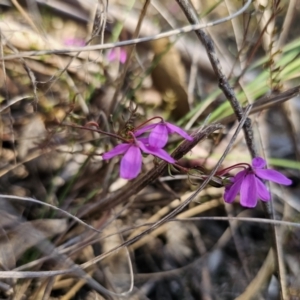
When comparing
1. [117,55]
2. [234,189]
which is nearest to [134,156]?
[234,189]

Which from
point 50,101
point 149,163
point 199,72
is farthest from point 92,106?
point 199,72

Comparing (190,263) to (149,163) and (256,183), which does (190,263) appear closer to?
(149,163)

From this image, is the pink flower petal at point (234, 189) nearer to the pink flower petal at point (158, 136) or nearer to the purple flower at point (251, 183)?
the purple flower at point (251, 183)

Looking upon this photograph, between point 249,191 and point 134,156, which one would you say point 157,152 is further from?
point 249,191

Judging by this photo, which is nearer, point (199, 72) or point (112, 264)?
point (112, 264)

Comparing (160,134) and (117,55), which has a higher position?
(117,55)

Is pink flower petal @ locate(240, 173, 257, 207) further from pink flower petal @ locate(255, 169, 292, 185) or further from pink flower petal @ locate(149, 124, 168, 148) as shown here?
pink flower petal @ locate(149, 124, 168, 148)

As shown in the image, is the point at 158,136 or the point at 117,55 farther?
the point at 117,55
